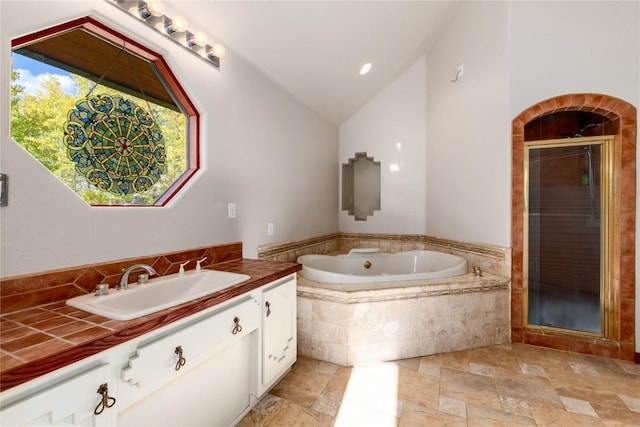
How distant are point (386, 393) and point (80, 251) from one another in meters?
1.87

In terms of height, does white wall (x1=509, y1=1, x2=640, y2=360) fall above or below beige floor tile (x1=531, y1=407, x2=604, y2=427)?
above

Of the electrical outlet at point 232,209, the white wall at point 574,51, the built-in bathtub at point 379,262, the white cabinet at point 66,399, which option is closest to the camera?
the white cabinet at point 66,399

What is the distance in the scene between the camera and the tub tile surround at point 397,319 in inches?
85.5

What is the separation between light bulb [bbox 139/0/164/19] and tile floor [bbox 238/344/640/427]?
7.38 feet

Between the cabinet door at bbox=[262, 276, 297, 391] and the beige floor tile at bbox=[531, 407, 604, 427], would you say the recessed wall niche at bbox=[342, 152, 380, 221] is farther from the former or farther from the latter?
the beige floor tile at bbox=[531, 407, 604, 427]

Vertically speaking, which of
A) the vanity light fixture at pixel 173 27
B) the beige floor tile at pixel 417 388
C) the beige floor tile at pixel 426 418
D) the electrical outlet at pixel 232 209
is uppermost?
the vanity light fixture at pixel 173 27

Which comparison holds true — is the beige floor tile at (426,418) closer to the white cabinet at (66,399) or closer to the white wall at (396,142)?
the white cabinet at (66,399)

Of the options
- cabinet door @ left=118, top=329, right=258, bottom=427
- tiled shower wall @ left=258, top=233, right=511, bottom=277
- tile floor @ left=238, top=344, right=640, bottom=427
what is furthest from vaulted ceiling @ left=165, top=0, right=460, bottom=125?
tile floor @ left=238, top=344, right=640, bottom=427

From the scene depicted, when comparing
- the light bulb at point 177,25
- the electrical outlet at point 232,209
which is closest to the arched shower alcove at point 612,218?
the electrical outlet at point 232,209

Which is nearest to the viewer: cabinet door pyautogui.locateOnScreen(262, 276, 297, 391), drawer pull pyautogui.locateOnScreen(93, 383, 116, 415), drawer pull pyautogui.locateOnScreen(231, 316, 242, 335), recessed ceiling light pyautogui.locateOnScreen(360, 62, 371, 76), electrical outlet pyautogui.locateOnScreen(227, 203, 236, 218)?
drawer pull pyautogui.locateOnScreen(93, 383, 116, 415)

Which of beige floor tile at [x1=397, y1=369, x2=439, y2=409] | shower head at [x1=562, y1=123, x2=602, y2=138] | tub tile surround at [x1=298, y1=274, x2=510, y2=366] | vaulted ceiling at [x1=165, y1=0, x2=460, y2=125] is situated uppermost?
vaulted ceiling at [x1=165, y1=0, x2=460, y2=125]

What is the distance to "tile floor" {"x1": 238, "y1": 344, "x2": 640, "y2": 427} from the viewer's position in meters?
1.61

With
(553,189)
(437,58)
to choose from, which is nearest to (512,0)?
(437,58)

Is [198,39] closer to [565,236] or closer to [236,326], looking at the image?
[236,326]
